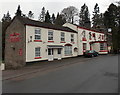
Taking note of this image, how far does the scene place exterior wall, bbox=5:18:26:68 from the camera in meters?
16.2

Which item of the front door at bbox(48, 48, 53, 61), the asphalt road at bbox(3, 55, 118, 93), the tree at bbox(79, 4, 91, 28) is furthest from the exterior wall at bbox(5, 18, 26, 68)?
the tree at bbox(79, 4, 91, 28)

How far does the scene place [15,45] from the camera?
17234mm

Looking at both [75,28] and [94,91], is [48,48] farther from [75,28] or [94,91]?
[94,91]

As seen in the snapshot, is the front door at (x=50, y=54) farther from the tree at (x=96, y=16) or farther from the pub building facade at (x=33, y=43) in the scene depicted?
the tree at (x=96, y=16)

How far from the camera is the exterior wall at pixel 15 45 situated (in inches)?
639

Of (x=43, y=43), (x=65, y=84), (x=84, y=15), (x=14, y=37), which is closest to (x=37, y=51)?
(x=43, y=43)

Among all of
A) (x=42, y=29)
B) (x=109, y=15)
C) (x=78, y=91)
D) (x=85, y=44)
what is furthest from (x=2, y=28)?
(x=109, y=15)

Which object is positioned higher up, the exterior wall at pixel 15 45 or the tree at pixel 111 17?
the tree at pixel 111 17

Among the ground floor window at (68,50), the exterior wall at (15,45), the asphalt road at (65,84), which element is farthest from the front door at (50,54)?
the asphalt road at (65,84)

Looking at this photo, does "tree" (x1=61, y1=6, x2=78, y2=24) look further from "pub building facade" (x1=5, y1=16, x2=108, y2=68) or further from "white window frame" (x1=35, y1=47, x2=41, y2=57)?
"white window frame" (x1=35, y1=47, x2=41, y2=57)

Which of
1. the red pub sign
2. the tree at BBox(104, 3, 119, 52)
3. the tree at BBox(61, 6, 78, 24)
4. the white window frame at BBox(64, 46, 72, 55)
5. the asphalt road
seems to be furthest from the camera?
the tree at BBox(61, 6, 78, 24)

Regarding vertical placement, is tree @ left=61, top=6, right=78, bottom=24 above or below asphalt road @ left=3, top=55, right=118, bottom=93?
above

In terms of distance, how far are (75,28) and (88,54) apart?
22.5 feet

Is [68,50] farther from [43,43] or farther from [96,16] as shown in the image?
[96,16]
